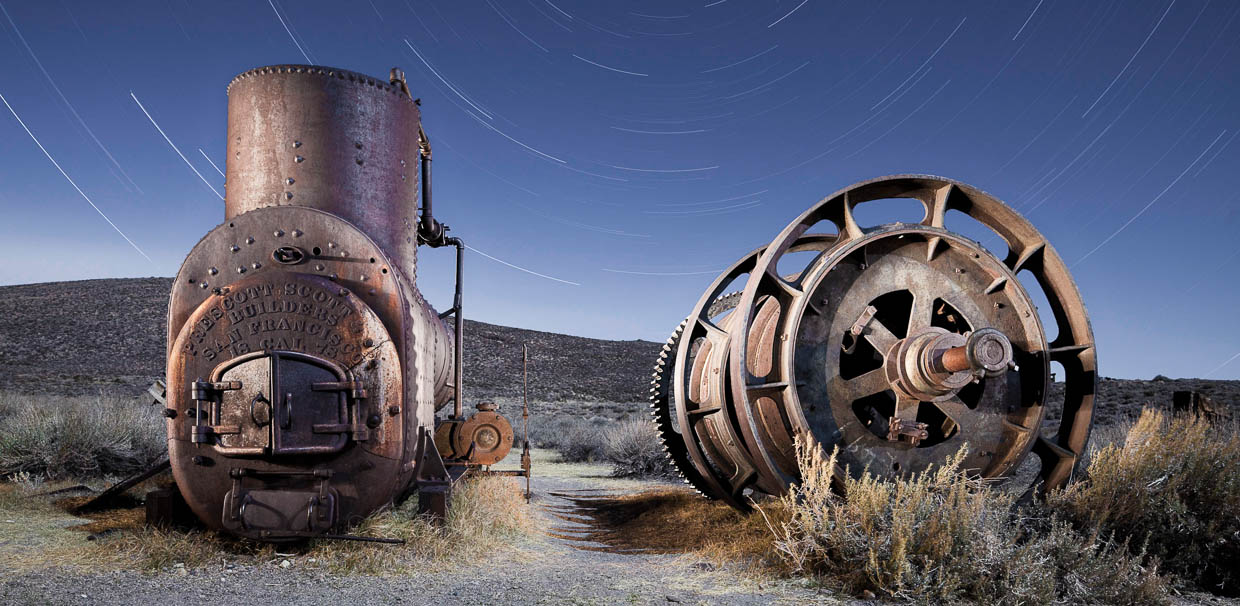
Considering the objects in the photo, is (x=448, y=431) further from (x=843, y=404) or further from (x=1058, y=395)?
(x=1058, y=395)

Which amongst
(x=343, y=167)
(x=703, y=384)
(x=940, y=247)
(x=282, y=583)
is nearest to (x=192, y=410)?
(x=282, y=583)

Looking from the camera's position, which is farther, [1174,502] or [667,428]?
[667,428]

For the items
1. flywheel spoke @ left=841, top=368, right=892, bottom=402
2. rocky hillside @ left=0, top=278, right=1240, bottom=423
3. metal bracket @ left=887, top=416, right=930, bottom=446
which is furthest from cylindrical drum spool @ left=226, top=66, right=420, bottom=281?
rocky hillside @ left=0, top=278, right=1240, bottom=423

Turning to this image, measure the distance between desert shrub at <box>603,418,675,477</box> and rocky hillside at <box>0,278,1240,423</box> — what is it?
16.9 meters

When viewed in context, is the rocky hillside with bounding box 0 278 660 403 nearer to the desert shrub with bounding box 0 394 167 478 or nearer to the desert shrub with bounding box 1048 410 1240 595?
the desert shrub with bounding box 0 394 167 478

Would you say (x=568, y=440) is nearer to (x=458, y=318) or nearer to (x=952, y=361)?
(x=458, y=318)

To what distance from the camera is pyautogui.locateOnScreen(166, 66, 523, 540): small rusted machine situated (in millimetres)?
4977

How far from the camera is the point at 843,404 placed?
5.50 m

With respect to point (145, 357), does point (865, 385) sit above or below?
below

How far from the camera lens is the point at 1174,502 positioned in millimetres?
5164

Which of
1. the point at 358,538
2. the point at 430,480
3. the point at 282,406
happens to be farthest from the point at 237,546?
the point at 430,480

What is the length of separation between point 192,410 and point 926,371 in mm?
5108

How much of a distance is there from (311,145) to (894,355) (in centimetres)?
476

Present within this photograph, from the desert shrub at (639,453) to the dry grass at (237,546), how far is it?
5.38 meters
